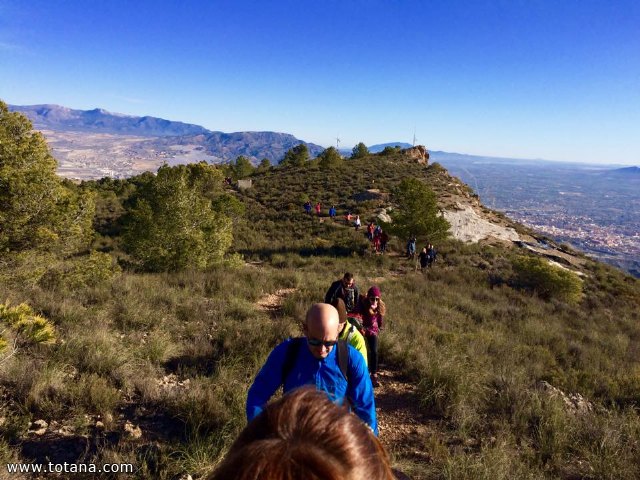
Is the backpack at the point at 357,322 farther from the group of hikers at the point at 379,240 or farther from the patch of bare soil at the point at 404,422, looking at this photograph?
the group of hikers at the point at 379,240

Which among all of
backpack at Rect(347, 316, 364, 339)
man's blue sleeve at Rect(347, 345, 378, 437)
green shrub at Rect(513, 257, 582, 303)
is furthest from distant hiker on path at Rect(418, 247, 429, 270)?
man's blue sleeve at Rect(347, 345, 378, 437)

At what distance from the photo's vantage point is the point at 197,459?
356 centimetres

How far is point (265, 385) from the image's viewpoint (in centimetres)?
278

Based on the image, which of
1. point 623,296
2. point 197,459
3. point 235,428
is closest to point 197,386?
point 235,428

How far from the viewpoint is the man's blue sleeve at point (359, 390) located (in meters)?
2.82

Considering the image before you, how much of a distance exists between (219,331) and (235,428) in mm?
3157

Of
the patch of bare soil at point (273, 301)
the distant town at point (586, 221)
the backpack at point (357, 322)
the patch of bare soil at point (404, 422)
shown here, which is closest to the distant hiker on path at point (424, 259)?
the patch of bare soil at point (273, 301)

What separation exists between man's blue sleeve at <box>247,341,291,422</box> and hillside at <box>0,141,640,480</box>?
1402 millimetres

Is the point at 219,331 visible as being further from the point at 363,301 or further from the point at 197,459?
the point at 197,459

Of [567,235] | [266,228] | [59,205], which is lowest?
[567,235]

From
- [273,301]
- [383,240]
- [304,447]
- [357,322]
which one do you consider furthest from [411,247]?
[304,447]

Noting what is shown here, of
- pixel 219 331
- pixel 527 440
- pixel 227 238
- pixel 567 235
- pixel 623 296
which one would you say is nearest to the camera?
pixel 527 440

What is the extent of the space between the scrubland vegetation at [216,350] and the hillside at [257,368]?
3 cm

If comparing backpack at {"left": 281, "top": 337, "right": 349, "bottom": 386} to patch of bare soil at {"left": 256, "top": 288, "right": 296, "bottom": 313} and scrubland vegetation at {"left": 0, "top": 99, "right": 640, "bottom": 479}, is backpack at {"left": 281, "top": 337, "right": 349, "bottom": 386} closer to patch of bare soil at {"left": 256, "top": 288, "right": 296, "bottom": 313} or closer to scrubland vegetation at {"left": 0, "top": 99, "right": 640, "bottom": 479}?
scrubland vegetation at {"left": 0, "top": 99, "right": 640, "bottom": 479}
